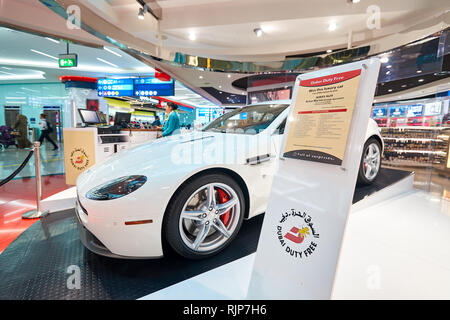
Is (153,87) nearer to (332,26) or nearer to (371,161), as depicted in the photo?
(332,26)

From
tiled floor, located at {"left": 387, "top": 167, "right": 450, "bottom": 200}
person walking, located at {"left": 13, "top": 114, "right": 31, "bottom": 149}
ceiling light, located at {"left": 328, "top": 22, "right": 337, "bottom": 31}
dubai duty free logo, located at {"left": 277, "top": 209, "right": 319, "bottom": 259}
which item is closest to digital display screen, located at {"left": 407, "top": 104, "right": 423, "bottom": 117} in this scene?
tiled floor, located at {"left": 387, "top": 167, "right": 450, "bottom": 200}

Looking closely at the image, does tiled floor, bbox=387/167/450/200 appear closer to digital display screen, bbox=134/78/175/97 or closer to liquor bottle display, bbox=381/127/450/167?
liquor bottle display, bbox=381/127/450/167

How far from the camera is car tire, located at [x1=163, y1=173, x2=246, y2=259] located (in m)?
1.47

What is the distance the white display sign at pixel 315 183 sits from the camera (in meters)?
0.93

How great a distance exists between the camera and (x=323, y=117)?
1.06m

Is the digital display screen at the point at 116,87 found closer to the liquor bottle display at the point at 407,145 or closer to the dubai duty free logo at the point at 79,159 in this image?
the dubai duty free logo at the point at 79,159

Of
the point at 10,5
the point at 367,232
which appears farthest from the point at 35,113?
the point at 367,232

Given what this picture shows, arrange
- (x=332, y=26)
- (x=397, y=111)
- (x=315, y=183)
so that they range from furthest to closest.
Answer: (x=397, y=111)
(x=332, y=26)
(x=315, y=183)

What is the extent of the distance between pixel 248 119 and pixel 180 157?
109 cm

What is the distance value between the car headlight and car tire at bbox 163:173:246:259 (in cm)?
27

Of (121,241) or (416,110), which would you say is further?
(416,110)

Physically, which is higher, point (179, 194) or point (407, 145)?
point (407, 145)

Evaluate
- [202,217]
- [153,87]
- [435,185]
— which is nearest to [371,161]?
[435,185]

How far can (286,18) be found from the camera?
4.55 meters
